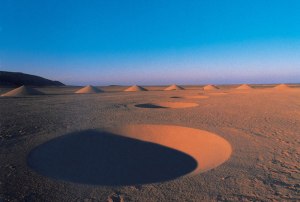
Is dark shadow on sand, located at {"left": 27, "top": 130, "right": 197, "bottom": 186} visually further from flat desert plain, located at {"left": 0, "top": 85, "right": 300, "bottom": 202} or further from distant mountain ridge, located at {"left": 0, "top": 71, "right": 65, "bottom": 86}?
distant mountain ridge, located at {"left": 0, "top": 71, "right": 65, "bottom": 86}

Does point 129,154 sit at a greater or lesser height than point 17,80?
A: lesser

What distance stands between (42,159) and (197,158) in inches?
151

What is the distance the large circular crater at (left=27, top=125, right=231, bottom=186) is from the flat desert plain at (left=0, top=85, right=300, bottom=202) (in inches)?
0.9

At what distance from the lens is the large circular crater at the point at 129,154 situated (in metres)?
5.69

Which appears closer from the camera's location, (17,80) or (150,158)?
(150,158)

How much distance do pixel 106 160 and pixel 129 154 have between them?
77 centimetres

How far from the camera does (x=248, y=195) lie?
12.2ft

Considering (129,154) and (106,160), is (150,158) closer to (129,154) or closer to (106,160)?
(129,154)

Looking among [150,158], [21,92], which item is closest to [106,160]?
[150,158]

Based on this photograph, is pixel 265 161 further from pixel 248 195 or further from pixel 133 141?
pixel 133 141

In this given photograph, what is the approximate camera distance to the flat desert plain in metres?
3.92

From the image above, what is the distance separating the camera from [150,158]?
7348 millimetres

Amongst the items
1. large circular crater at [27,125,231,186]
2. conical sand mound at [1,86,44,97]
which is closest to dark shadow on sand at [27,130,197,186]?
large circular crater at [27,125,231,186]

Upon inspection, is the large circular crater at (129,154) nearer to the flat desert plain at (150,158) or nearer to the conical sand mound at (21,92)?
the flat desert plain at (150,158)
